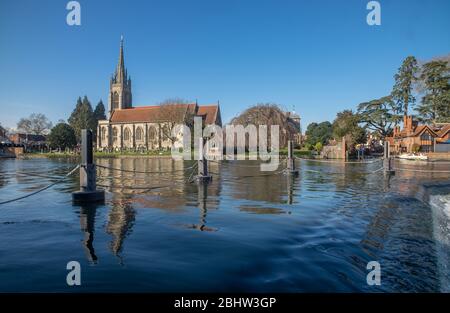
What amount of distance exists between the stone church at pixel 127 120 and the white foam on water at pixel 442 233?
249 feet

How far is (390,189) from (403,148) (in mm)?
50745

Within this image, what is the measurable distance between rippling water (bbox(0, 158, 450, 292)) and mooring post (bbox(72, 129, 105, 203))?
1.31 ft

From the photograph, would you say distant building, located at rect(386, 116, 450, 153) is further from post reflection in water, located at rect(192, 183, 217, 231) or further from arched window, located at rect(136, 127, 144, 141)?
arched window, located at rect(136, 127, 144, 141)

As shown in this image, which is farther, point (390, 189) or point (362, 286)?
point (390, 189)

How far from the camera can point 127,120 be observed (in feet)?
307

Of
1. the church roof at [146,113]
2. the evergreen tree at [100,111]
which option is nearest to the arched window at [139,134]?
the church roof at [146,113]

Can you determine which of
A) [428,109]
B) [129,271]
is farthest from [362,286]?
[428,109]

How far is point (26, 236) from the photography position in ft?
19.4

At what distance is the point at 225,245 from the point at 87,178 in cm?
588

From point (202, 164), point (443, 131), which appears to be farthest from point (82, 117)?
point (202, 164)

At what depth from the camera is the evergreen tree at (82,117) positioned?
91.5m

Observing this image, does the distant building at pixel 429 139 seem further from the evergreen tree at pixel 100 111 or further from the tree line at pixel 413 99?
the evergreen tree at pixel 100 111

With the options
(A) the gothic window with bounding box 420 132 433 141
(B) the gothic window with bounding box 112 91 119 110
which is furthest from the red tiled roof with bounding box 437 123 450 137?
(B) the gothic window with bounding box 112 91 119 110
